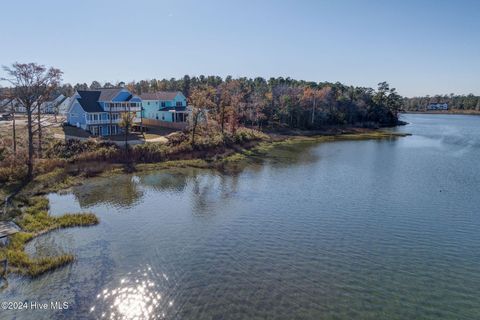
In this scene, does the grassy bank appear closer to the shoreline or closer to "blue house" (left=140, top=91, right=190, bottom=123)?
the shoreline

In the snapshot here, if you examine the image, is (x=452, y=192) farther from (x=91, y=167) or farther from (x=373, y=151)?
(x=91, y=167)

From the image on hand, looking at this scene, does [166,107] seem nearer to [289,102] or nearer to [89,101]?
[89,101]

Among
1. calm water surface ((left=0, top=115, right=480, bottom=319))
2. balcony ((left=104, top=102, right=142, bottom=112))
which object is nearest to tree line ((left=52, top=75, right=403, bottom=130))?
balcony ((left=104, top=102, right=142, bottom=112))

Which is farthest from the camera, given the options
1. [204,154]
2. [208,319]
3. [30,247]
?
[204,154]

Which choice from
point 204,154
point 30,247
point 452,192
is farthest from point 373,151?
point 30,247

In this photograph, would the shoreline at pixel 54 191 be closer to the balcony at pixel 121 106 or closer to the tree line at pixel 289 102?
the tree line at pixel 289 102

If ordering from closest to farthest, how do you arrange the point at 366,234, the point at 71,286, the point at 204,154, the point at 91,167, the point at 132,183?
1. the point at 71,286
2. the point at 366,234
3. the point at 132,183
4. the point at 91,167
5. the point at 204,154

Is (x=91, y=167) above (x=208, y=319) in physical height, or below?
above
